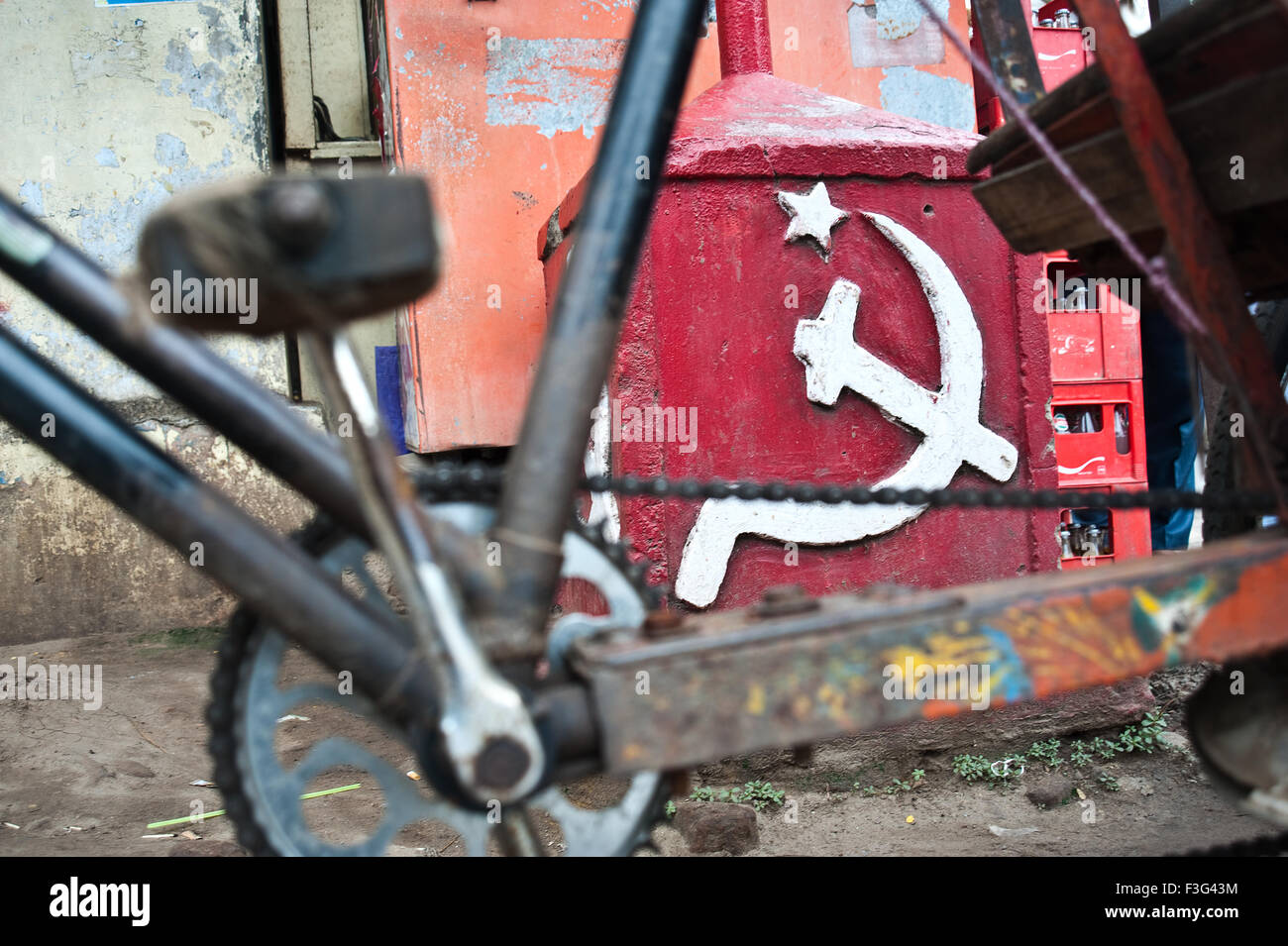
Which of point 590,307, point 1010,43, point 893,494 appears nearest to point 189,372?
point 590,307

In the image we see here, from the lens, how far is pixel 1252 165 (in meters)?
1.39

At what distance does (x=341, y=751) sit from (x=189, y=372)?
0.55m

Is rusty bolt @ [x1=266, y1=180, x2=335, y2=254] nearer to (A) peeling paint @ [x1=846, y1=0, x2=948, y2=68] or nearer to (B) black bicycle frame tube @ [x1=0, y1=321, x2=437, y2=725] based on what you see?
(B) black bicycle frame tube @ [x1=0, y1=321, x2=437, y2=725]

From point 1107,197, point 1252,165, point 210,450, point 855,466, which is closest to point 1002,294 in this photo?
point 855,466

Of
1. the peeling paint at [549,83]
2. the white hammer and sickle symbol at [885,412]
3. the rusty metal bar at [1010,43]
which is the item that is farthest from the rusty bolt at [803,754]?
the peeling paint at [549,83]

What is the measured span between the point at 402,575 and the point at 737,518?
1914mm

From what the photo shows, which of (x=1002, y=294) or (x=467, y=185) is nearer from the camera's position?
(x=1002, y=294)

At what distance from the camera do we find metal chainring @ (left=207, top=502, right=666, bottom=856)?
1.21 meters

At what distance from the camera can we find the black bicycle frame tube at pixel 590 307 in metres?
1.13

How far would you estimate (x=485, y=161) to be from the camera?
4262 millimetres

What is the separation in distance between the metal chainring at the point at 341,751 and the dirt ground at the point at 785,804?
1372mm

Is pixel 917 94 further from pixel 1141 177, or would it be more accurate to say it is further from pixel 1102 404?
pixel 1141 177

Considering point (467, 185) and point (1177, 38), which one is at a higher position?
point (467, 185)

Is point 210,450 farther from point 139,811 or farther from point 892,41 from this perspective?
point 892,41
